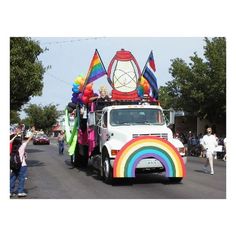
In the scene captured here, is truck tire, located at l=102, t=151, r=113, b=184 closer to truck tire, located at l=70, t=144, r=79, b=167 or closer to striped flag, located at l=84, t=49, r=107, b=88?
striped flag, located at l=84, t=49, r=107, b=88

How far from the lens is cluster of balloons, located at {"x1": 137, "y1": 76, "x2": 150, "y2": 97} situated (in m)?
15.0

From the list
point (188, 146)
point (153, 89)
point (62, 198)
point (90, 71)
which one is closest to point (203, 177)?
point (153, 89)

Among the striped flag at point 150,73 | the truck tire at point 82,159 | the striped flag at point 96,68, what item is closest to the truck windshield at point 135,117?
the striped flag at point 150,73

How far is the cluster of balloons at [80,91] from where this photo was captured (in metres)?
16.1

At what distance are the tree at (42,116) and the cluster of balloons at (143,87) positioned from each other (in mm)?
57339

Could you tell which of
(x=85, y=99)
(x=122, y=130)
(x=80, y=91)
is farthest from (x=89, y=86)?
(x=122, y=130)

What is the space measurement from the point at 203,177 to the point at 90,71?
5244 millimetres

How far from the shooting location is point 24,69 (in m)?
19.4

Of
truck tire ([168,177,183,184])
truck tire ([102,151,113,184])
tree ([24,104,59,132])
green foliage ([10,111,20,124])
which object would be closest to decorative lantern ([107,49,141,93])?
truck tire ([102,151,113,184])

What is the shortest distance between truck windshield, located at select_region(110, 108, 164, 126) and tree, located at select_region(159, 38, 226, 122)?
16.9 meters

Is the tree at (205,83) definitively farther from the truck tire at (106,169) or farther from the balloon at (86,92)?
the truck tire at (106,169)

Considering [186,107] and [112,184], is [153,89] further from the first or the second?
[186,107]

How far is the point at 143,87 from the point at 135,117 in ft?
5.27

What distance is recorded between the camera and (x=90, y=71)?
14.7 m
